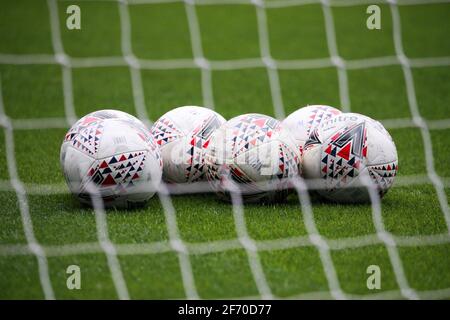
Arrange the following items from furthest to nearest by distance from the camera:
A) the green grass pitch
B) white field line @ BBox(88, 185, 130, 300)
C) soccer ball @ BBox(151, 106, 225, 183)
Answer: soccer ball @ BBox(151, 106, 225, 183) < the green grass pitch < white field line @ BBox(88, 185, 130, 300)

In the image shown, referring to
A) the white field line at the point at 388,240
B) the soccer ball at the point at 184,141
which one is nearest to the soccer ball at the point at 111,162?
the soccer ball at the point at 184,141

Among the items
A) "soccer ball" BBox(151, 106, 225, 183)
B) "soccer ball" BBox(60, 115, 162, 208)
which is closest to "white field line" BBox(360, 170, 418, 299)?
"soccer ball" BBox(151, 106, 225, 183)

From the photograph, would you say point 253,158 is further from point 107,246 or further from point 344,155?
point 107,246

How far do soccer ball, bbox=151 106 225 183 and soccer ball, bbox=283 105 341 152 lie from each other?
0.46 m

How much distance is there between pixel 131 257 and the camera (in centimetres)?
341

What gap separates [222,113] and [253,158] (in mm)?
3073

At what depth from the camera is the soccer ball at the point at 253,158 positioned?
13.1 ft

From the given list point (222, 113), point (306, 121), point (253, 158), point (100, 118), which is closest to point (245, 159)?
point (253, 158)

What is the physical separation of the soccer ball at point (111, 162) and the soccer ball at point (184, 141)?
300 millimetres

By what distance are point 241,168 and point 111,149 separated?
2.37 feet

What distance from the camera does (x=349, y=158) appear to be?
4.03 meters

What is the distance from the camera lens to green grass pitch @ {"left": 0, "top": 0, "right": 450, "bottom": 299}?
326 cm

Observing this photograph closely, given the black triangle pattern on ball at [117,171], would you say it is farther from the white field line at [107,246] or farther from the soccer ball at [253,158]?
the soccer ball at [253,158]

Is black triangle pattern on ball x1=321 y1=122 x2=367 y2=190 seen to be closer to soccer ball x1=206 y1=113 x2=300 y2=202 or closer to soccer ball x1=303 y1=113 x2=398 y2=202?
soccer ball x1=303 y1=113 x2=398 y2=202
